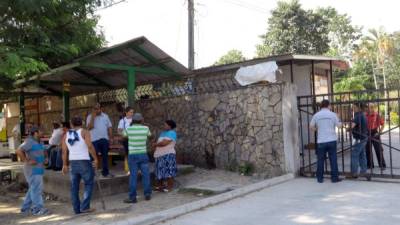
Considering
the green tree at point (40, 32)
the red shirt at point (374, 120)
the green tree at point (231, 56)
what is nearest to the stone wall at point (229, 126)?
the red shirt at point (374, 120)

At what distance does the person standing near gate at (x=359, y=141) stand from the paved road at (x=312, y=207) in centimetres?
33

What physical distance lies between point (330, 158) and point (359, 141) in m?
0.83

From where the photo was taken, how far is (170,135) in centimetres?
918

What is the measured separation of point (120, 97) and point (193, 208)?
7502mm

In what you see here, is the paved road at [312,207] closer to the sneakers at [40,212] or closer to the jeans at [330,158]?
the jeans at [330,158]

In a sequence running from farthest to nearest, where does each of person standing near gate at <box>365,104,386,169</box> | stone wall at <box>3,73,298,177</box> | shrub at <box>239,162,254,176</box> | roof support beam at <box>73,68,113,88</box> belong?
roof support beam at <box>73,68,113,88</box>
shrub at <box>239,162,254,176</box>
stone wall at <box>3,73,298,177</box>
person standing near gate at <box>365,104,386,169</box>

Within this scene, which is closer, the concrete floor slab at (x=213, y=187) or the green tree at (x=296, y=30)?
the concrete floor slab at (x=213, y=187)

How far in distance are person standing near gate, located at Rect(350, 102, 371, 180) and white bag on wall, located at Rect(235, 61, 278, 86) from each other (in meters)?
1.98

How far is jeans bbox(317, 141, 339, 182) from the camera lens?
877 centimetres

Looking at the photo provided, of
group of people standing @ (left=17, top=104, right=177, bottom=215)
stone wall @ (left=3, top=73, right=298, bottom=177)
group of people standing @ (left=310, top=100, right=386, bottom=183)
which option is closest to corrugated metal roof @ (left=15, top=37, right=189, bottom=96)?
stone wall @ (left=3, top=73, right=298, bottom=177)

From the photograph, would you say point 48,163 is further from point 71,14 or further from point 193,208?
point 193,208

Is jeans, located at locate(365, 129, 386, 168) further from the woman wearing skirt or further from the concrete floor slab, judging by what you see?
the woman wearing skirt

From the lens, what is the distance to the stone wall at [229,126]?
9.90m

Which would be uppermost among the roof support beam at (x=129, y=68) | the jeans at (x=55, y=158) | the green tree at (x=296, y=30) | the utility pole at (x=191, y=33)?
the green tree at (x=296, y=30)
